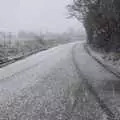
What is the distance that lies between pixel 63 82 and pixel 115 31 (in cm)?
1886

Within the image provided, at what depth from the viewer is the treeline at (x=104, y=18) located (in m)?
23.9

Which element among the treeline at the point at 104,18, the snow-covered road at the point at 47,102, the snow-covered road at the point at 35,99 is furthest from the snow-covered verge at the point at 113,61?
the snow-covered road at the point at 47,102

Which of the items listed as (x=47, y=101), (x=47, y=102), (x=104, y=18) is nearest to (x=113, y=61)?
(x=104, y=18)

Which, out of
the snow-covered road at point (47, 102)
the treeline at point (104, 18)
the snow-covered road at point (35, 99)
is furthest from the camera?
the treeline at point (104, 18)

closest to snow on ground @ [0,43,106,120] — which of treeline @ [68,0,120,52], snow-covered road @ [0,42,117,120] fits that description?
snow-covered road @ [0,42,117,120]

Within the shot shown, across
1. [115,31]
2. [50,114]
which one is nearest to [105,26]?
[115,31]

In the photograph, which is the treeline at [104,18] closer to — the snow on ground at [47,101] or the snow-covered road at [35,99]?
the snow-covered road at [35,99]

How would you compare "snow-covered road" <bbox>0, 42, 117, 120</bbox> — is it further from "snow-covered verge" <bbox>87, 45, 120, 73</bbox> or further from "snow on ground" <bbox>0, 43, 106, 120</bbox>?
"snow-covered verge" <bbox>87, 45, 120, 73</bbox>

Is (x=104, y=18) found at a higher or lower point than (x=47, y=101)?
higher

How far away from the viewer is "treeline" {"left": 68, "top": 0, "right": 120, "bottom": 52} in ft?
78.3

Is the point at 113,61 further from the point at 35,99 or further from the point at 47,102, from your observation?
the point at 47,102

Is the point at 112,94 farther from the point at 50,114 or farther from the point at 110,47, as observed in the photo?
the point at 110,47

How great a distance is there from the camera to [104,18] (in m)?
32.0

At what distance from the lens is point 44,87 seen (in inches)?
603
